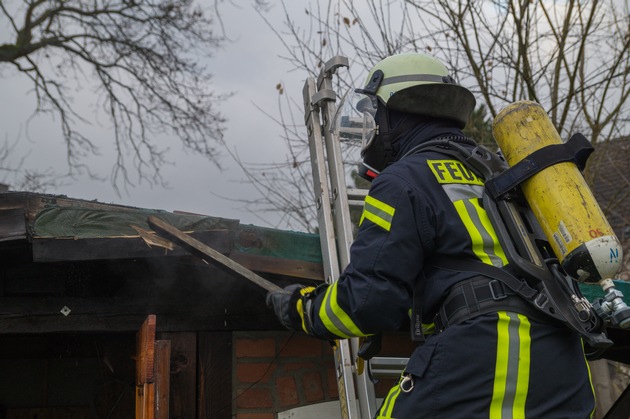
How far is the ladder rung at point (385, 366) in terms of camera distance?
10.4 ft

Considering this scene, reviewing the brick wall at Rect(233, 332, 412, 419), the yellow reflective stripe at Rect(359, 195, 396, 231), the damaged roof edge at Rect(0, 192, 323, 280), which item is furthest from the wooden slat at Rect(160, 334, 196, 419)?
the yellow reflective stripe at Rect(359, 195, 396, 231)

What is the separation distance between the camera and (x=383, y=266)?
2293 mm

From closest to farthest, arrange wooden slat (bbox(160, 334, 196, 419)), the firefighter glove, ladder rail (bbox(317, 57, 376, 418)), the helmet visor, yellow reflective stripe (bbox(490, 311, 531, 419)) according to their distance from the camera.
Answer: yellow reflective stripe (bbox(490, 311, 531, 419))
the firefighter glove
the helmet visor
ladder rail (bbox(317, 57, 376, 418))
wooden slat (bbox(160, 334, 196, 419))

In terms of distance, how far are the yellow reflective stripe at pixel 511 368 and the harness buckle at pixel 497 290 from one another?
49 millimetres

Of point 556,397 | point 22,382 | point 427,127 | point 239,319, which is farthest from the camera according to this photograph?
point 22,382

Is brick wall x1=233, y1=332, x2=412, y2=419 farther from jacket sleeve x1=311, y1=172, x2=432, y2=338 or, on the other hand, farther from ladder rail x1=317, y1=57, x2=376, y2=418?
Result: jacket sleeve x1=311, y1=172, x2=432, y2=338

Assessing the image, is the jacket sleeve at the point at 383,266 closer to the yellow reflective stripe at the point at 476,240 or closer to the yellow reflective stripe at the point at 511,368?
the yellow reflective stripe at the point at 476,240

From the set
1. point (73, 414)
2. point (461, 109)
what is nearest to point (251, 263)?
point (461, 109)

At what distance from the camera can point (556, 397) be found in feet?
7.32

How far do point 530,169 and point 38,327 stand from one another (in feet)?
8.07

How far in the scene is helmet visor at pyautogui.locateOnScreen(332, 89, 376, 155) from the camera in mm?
2865

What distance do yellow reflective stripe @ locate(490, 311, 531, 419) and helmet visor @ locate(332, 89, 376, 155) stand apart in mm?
936

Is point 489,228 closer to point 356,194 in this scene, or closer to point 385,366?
point 385,366

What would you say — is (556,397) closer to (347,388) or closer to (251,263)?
(347,388)
